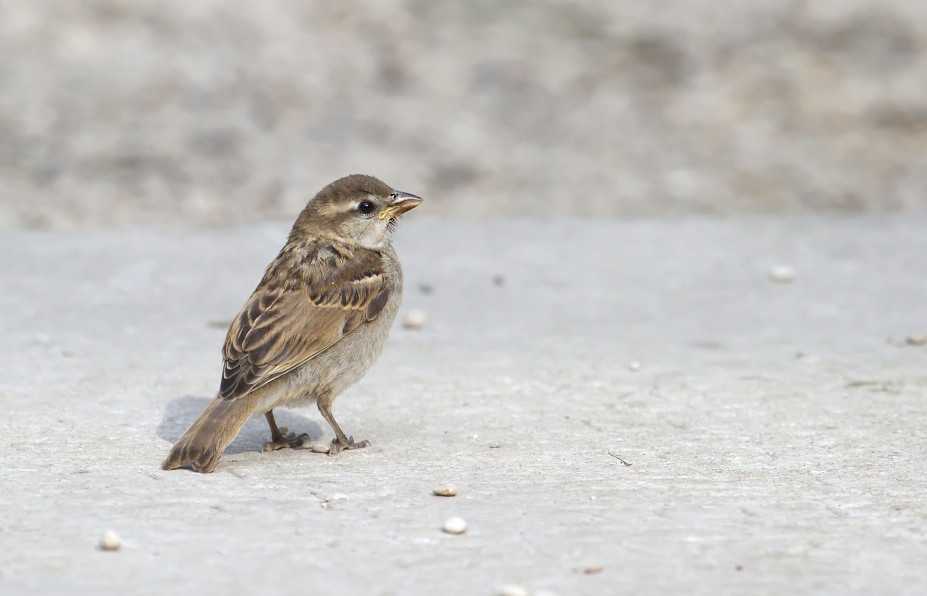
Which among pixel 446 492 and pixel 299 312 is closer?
pixel 446 492

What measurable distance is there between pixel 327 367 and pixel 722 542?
74.1 inches

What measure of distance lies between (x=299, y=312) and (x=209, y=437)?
72 cm

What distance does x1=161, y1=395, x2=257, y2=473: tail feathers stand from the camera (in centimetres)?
489

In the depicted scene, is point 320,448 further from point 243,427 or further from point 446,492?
point 446,492

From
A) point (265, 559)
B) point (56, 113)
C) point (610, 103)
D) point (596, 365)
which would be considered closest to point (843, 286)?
point (596, 365)

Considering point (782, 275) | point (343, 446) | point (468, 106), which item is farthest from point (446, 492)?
point (468, 106)

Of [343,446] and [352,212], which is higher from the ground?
[352,212]

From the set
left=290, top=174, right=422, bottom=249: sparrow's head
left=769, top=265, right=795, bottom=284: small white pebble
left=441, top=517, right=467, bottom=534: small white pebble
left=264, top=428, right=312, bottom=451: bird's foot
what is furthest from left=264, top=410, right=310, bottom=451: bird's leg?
left=769, top=265, right=795, bottom=284: small white pebble

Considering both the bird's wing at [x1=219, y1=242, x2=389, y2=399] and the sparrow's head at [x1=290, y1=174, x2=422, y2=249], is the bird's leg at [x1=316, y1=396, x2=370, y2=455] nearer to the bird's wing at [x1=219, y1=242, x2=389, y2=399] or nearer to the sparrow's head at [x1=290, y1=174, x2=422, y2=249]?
the bird's wing at [x1=219, y1=242, x2=389, y2=399]

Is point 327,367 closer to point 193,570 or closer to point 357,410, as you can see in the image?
point 357,410

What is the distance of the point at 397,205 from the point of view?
239 inches

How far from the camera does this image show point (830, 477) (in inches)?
194

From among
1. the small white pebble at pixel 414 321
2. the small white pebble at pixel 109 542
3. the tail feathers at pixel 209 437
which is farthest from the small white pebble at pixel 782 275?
the small white pebble at pixel 109 542

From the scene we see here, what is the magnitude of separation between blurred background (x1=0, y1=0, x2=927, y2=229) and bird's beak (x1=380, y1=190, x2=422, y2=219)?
3.87 meters
